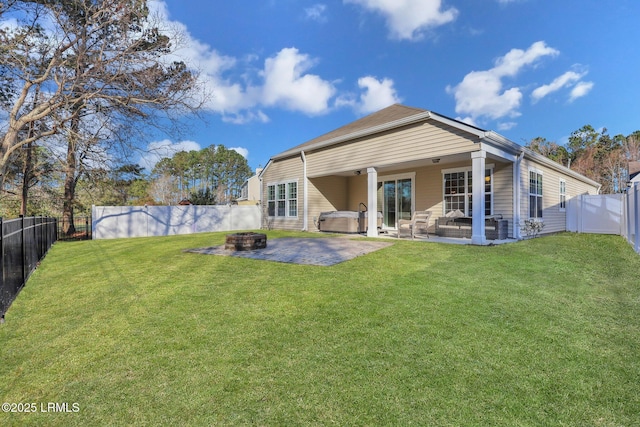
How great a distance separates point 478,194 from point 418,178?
408 centimetres

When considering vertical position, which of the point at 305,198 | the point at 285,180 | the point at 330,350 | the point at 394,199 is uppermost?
the point at 285,180

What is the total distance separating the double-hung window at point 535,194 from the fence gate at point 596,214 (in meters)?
3.05

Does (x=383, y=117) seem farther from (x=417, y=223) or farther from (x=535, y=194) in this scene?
(x=535, y=194)

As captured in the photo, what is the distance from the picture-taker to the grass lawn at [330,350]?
1.74 metres

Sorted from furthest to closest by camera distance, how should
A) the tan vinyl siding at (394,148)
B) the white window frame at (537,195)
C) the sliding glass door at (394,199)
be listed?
the sliding glass door at (394,199) → the white window frame at (537,195) → the tan vinyl siding at (394,148)

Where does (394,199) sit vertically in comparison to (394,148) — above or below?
below

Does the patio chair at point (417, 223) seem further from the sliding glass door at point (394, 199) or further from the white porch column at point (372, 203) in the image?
the sliding glass door at point (394, 199)

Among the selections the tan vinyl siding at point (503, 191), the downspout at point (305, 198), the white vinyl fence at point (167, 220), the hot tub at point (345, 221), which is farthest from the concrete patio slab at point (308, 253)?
the white vinyl fence at point (167, 220)

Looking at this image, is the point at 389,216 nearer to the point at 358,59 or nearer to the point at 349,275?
the point at 349,275

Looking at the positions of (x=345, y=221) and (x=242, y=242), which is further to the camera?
(x=345, y=221)

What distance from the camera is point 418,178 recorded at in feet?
37.9

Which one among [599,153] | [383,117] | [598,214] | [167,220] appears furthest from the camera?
[599,153]

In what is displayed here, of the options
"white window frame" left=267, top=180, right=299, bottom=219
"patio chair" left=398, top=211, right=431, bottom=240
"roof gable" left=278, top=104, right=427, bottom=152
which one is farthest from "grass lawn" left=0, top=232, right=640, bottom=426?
"white window frame" left=267, top=180, right=299, bottom=219

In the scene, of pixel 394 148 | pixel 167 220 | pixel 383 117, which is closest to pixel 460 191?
pixel 394 148
